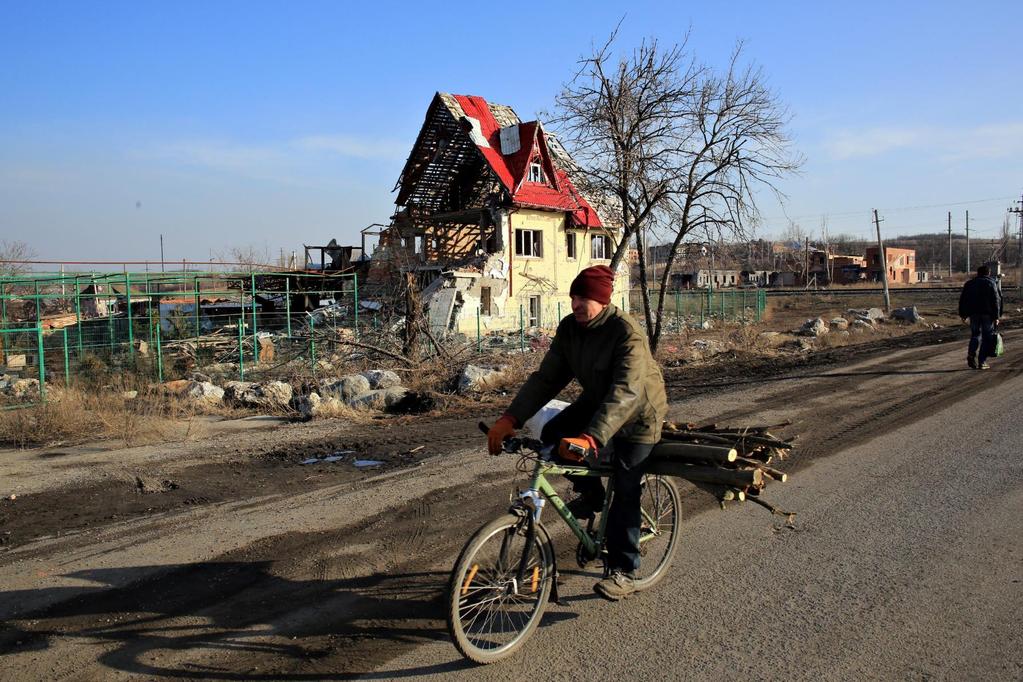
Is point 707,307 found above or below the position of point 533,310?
below

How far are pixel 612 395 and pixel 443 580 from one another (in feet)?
6.25

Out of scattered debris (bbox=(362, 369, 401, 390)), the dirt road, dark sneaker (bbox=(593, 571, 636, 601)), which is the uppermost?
scattered debris (bbox=(362, 369, 401, 390))

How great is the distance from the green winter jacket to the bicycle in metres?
0.35

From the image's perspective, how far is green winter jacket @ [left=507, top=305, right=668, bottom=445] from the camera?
4086 mm

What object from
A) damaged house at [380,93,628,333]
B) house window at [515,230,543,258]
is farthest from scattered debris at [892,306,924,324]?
house window at [515,230,543,258]

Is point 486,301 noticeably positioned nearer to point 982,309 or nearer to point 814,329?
point 814,329

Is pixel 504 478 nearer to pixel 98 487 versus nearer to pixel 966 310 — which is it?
pixel 98 487

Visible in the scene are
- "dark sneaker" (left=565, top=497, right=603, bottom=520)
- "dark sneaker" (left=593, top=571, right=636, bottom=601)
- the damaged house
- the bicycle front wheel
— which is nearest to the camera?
the bicycle front wheel

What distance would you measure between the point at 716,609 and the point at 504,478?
11.3ft

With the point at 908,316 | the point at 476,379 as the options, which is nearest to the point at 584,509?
the point at 476,379

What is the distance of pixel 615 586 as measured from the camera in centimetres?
446

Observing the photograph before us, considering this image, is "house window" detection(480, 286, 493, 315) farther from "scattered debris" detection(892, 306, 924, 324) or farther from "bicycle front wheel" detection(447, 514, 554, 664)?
"bicycle front wheel" detection(447, 514, 554, 664)

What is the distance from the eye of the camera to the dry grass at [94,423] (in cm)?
1082

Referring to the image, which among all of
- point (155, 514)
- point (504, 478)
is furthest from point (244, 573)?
point (504, 478)
